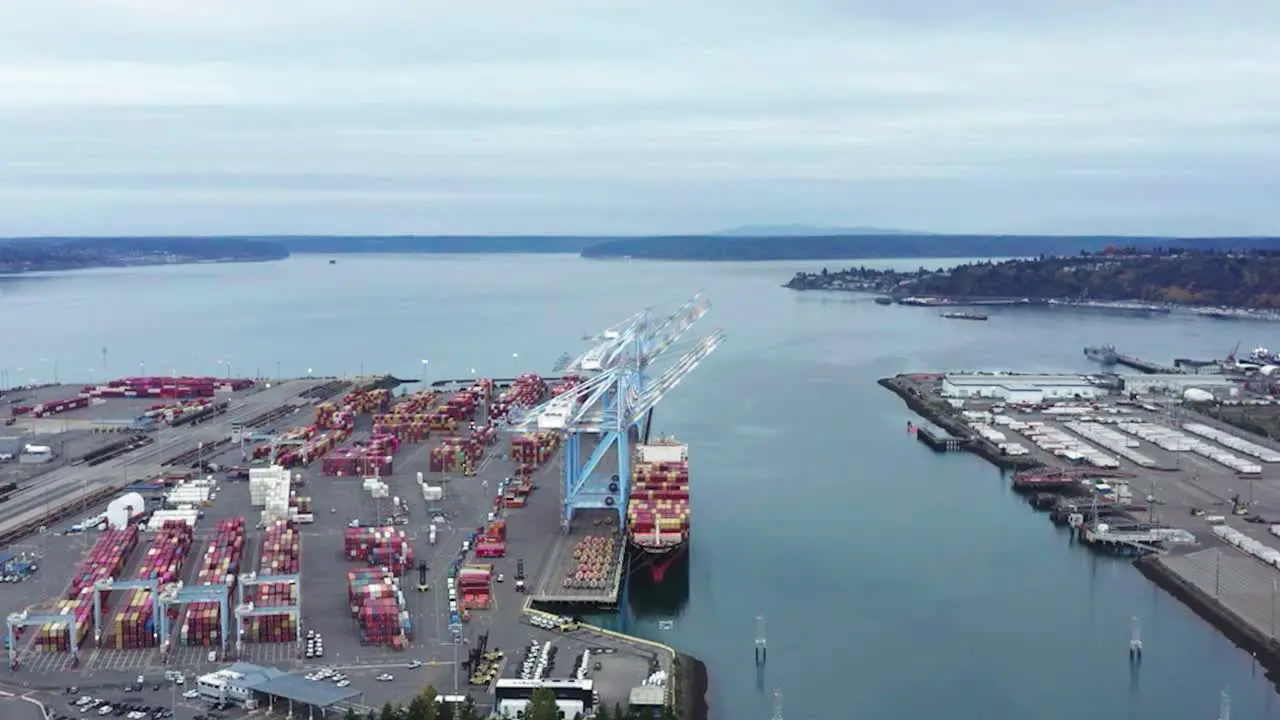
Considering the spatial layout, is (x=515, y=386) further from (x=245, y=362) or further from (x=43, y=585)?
(x=43, y=585)

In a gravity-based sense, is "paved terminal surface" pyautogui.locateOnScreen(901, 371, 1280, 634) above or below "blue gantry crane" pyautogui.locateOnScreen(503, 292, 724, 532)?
below

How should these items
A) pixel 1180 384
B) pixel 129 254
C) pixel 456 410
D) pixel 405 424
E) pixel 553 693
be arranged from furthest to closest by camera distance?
pixel 129 254 → pixel 1180 384 → pixel 456 410 → pixel 405 424 → pixel 553 693

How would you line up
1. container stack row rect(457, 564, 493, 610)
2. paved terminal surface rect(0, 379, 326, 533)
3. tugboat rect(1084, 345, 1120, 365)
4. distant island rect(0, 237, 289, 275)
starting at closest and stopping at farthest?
container stack row rect(457, 564, 493, 610), paved terminal surface rect(0, 379, 326, 533), tugboat rect(1084, 345, 1120, 365), distant island rect(0, 237, 289, 275)

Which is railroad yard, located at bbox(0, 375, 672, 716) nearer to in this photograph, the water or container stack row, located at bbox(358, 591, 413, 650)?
container stack row, located at bbox(358, 591, 413, 650)

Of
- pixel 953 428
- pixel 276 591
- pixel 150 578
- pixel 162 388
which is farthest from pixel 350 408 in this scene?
pixel 276 591

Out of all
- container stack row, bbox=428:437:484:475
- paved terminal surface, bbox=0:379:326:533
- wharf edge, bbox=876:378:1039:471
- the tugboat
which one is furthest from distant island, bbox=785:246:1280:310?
container stack row, bbox=428:437:484:475

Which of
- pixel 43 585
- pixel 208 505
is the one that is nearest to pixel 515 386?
pixel 208 505

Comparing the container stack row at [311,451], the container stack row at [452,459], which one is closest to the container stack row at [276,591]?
the container stack row at [452,459]

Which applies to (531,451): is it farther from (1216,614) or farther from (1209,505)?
→ (1216,614)
